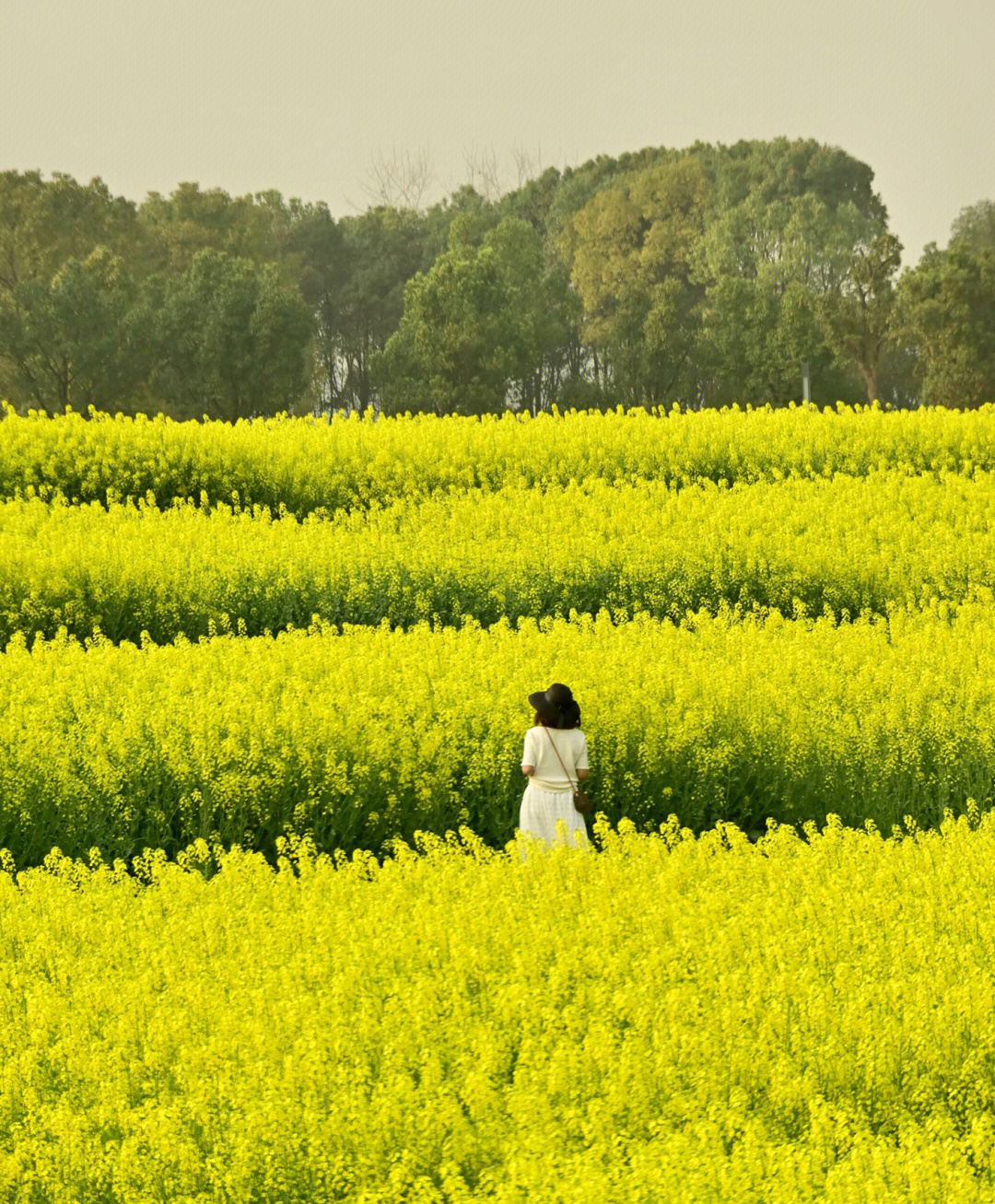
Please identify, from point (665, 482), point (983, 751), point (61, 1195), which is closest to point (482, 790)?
point (983, 751)

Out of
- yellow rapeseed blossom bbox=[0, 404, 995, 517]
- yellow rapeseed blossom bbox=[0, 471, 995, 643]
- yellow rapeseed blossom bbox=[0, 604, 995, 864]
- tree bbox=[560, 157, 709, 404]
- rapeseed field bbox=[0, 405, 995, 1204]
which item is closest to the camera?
rapeseed field bbox=[0, 405, 995, 1204]

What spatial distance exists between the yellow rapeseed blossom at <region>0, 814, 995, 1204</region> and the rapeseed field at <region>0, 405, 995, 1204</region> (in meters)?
0.01

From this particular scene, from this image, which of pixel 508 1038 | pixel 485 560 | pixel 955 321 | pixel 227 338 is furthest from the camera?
pixel 227 338

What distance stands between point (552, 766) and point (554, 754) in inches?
2.1

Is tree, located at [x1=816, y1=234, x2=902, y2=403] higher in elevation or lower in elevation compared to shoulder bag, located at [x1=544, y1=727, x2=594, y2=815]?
higher

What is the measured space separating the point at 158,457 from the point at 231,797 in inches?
385

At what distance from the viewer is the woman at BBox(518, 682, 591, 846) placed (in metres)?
6.48

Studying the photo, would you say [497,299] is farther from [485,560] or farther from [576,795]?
[576,795]

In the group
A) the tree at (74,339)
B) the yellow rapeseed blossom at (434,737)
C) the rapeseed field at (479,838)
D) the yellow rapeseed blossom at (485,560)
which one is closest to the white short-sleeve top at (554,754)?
the rapeseed field at (479,838)

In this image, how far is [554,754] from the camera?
6516 mm

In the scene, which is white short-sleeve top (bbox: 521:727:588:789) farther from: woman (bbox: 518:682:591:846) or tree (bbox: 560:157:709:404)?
tree (bbox: 560:157:709:404)

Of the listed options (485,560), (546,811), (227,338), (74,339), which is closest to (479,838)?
(546,811)

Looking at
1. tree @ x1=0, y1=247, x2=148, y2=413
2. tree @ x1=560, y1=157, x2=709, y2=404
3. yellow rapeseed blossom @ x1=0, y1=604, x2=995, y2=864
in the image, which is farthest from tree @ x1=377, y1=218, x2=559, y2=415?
yellow rapeseed blossom @ x1=0, y1=604, x2=995, y2=864

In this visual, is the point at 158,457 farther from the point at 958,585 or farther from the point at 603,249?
the point at 603,249
